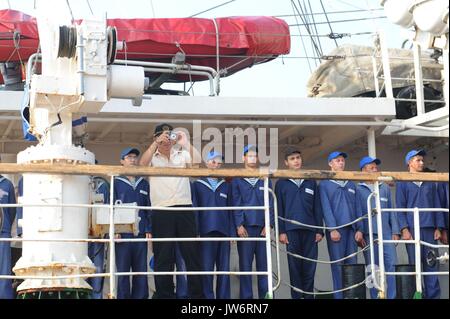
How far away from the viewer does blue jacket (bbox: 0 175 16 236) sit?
827cm

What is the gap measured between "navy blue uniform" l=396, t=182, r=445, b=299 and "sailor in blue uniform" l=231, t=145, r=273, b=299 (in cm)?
138

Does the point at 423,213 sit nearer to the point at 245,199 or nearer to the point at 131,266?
the point at 245,199

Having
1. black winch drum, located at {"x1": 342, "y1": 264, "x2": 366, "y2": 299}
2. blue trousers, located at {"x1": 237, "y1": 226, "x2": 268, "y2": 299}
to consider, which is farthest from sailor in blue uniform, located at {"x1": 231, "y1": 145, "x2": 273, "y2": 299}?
black winch drum, located at {"x1": 342, "y1": 264, "x2": 366, "y2": 299}

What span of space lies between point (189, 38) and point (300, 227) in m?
2.64

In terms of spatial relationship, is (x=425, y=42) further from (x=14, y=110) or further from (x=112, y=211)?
(x=14, y=110)

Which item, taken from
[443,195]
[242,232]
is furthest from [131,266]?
[443,195]

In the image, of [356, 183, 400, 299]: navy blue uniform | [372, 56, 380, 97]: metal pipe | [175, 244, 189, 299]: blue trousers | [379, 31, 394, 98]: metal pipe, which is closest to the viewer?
[175, 244, 189, 299]: blue trousers

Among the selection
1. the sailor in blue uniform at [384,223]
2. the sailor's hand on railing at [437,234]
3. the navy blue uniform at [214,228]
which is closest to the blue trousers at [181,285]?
the navy blue uniform at [214,228]

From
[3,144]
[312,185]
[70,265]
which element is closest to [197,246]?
[312,185]

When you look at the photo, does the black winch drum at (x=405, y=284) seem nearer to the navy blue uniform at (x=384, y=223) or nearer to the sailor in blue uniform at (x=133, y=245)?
the navy blue uniform at (x=384, y=223)

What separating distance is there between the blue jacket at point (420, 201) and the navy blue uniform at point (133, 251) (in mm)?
2330

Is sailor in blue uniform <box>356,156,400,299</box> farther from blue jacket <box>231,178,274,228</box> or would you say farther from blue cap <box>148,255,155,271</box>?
blue cap <box>148,255,155,271</box>

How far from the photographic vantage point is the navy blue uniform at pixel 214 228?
8.10 meters

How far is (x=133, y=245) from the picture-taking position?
8117 millimetres
